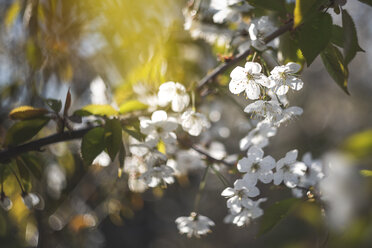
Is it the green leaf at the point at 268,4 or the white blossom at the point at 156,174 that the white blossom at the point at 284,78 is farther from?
the white blossom at the point at 156,174

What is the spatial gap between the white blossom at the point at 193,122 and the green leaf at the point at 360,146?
0.48m

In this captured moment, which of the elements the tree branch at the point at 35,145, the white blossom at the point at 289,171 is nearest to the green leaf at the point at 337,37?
the white blossom at the point at 289,171

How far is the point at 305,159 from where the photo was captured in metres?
1.06

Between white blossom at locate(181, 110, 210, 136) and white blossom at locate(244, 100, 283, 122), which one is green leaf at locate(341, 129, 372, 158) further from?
white blossom at locate(181, 110, 210, 136)

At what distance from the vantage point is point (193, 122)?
3.18 ft

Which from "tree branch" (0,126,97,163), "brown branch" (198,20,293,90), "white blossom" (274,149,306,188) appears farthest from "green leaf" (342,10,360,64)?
"tree branch" (0,126,97,163)

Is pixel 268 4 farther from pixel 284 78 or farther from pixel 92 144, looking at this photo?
pixel 92 144

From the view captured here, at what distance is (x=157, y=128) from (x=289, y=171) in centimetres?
37

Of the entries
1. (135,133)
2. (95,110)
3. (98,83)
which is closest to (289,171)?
(135,133)

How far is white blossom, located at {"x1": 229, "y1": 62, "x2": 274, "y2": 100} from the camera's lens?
0.75 meters

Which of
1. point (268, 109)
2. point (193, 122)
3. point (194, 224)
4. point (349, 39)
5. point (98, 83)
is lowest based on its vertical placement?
point (194, 224)

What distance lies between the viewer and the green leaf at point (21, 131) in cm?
85

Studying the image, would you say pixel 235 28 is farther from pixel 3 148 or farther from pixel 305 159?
pixel 3 148

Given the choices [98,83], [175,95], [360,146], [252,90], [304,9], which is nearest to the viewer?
[360,146]
